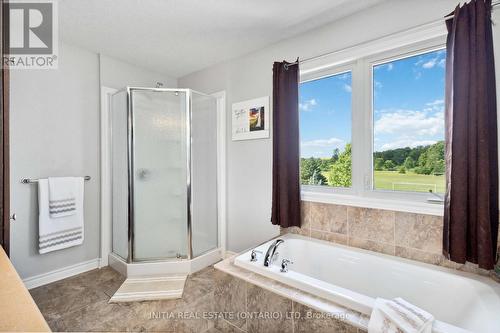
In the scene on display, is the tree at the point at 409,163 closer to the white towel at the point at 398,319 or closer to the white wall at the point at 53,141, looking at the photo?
the white towel at the point at 398,319

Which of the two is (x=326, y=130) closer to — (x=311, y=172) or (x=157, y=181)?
(x=311, y=172)

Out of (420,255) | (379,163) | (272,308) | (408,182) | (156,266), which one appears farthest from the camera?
(156,266)

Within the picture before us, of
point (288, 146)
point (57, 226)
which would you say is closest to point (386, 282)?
point (288, 146)

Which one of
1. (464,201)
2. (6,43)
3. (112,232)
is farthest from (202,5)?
(112,232)

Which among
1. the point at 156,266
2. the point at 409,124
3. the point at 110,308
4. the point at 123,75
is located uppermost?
the point at 123,75

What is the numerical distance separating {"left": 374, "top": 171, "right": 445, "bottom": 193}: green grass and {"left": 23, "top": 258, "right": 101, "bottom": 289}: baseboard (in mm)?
3034

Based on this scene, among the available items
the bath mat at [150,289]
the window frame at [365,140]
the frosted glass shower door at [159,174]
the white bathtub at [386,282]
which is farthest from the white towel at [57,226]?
the window frame at [365,140]

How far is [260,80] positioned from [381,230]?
1.88 metres

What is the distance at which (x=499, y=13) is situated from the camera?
1.51m

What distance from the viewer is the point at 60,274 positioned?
8.13 ft

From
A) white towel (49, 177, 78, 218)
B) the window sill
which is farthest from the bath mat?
the window sill

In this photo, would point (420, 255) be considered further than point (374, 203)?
No

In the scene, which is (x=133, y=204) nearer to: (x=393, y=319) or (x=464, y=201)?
(x=393, y=319)

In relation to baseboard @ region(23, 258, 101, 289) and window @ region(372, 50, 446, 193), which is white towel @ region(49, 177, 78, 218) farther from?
window @ region(372, 50, 446, 193)
